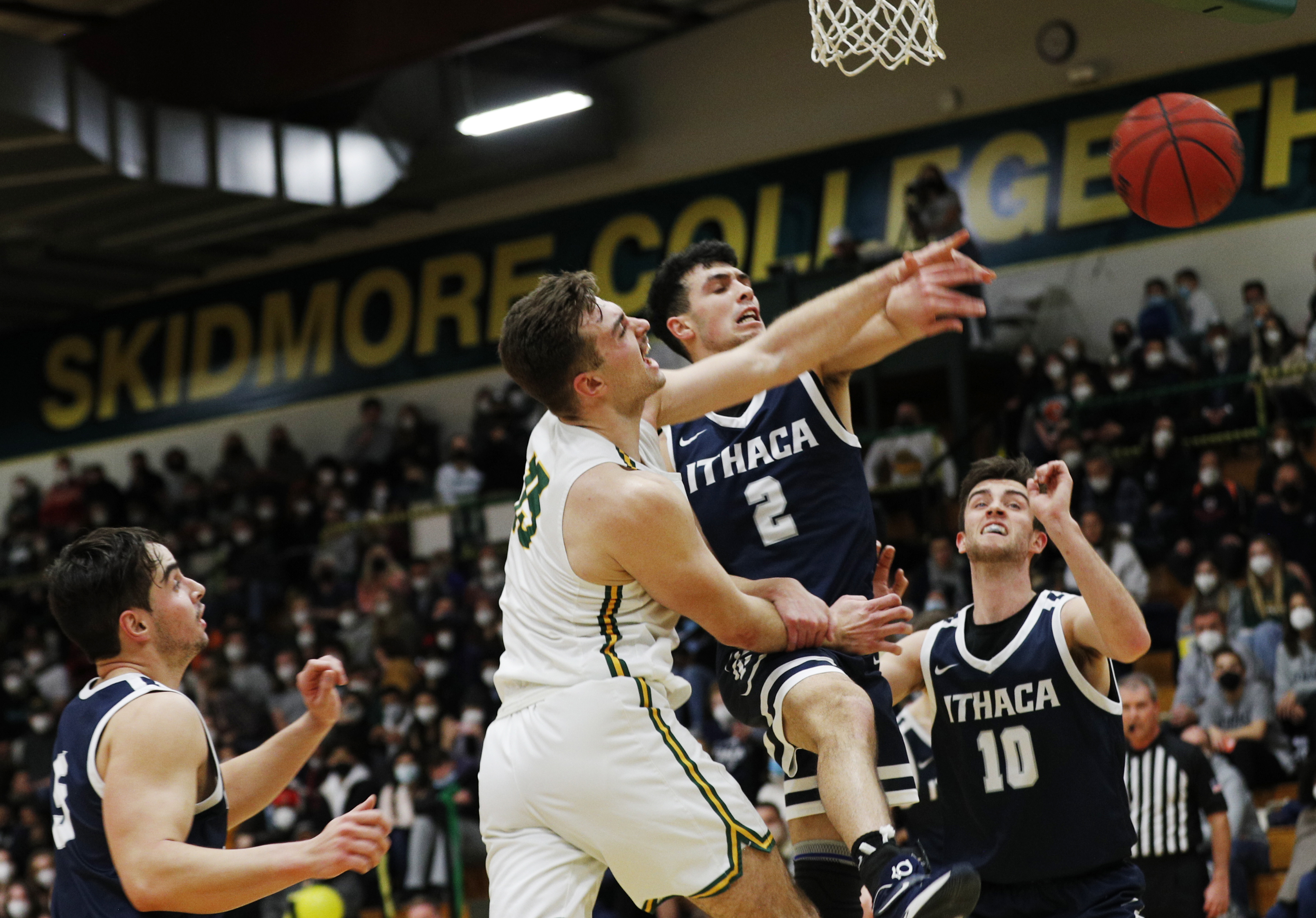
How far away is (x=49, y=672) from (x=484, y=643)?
6.99 m

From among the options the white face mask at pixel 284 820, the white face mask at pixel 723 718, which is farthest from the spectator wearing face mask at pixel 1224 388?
the white face mask at pixel 284 820

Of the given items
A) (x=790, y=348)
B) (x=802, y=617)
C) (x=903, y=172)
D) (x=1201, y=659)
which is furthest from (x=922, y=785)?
(x=903, y=172)

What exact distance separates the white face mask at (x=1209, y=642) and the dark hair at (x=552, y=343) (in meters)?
8.80

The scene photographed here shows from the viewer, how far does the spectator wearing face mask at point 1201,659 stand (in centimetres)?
1155

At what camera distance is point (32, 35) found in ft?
63.1

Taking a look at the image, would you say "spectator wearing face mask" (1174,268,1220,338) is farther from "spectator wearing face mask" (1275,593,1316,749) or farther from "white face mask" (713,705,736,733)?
"white face mask" (713,705,736,733)

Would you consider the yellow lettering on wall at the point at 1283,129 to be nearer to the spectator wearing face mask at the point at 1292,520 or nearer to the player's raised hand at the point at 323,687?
the spectator wearing face mask at the point at 1292,520

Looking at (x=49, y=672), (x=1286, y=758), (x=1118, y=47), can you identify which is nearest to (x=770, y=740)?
(x=1286, y=758)

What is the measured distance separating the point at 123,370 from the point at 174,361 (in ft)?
3.51

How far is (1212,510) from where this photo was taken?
13805mm

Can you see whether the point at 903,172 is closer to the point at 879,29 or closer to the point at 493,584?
the point at 493,584

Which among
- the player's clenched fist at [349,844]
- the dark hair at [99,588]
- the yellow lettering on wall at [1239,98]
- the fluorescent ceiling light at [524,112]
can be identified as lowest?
the player's clenched fist at [349,844]

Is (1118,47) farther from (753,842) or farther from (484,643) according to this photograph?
(753,842)

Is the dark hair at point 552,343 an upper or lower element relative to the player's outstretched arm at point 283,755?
upper
